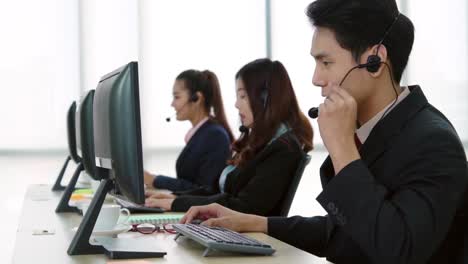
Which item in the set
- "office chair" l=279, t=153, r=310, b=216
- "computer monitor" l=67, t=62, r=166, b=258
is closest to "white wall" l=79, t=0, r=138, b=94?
"office chair" l=279, t=153, r=310, b=216

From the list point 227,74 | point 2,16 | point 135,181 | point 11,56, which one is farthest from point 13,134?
point 135,181

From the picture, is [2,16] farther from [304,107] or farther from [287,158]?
[287,158]

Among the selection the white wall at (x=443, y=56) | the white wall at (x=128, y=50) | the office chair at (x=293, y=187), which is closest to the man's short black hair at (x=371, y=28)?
the office chair at (x=293, y=187)

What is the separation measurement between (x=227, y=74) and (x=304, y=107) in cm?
64

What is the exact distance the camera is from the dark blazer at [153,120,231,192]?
3324 millimetres

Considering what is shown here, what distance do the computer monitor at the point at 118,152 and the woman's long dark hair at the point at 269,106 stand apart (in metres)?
0.95

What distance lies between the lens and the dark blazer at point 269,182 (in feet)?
7.64

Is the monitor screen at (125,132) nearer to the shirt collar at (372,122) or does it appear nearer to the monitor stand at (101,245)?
the monitor stand at (101,245)

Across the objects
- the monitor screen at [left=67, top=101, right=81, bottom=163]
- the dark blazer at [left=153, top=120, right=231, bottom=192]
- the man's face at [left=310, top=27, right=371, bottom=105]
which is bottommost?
the dark blazer at [left=153, top=120, right=231, bottom=192]

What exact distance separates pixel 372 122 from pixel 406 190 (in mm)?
237

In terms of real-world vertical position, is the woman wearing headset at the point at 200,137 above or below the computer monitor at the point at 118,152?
below

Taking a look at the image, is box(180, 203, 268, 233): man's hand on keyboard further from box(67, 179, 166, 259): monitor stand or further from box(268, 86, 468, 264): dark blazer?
box(268, 86, 468, 264): dark blazer

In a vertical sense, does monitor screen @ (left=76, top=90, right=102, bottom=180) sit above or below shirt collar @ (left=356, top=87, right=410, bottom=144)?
below

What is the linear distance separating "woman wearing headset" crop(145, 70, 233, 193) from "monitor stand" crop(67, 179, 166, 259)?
1463 mm
